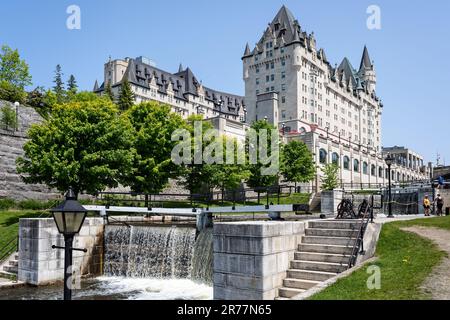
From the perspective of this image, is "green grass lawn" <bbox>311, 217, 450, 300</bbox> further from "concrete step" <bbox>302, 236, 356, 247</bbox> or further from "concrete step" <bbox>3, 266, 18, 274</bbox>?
"concrete step" <bbox>3, 266, 18, 274</bbox>

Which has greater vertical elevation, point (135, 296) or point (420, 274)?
point (420, 274)

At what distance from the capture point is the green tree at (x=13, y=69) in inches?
2399

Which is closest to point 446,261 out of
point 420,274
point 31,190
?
point 420,274

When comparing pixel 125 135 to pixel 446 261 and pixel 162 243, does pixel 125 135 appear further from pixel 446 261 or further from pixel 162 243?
pixel 446 261

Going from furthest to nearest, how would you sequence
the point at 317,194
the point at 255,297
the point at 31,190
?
the point at 317,194 < the point at 31,190 < the point at 255,297

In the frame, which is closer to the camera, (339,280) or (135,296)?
(339,280)

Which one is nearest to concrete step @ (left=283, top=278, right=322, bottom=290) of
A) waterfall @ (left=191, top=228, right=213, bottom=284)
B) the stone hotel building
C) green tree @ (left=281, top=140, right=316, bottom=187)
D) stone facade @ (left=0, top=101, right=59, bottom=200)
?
waterfall @ (left=191, top=228, right=213, bottom=284)

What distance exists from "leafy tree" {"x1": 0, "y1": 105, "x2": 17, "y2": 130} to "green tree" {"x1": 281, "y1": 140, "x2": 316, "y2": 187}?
35.2 m

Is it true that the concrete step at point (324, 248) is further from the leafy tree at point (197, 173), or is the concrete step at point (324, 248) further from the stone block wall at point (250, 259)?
the leafy tree at point (197, 173)

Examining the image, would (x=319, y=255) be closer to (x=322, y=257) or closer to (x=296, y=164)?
(x=322, y=257)

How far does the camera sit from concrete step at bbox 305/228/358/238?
42.5 ft

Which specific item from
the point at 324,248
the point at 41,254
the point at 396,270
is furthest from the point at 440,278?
the point at 41,254

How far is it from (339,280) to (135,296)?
10119 mm
